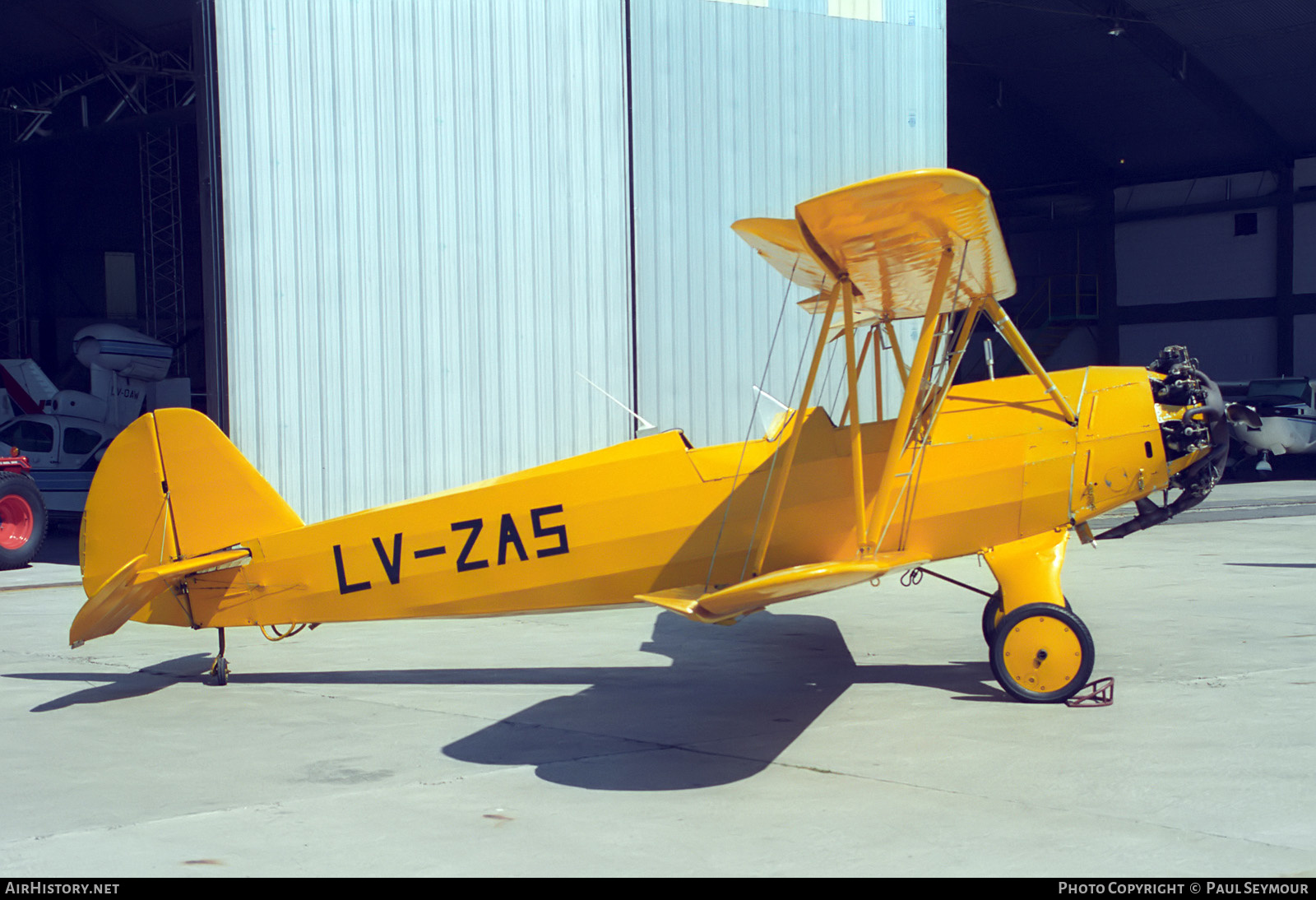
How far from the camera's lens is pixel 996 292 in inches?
271

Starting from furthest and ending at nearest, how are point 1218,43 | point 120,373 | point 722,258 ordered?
1. point 1218,43
2. point 120,373
3. point 722,258

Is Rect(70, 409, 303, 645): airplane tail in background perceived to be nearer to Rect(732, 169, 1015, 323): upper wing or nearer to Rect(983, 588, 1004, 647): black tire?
Rect(732, 169, 1015, 323): upper wing

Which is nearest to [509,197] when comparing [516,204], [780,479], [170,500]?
[516,204]

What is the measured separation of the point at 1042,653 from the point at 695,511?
2096mm

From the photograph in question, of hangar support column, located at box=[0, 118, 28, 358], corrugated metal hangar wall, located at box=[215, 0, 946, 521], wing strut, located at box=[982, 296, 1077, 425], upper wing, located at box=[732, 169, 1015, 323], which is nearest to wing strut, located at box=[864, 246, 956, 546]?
upper wing, located at box=[732, 169, 1015, 323]

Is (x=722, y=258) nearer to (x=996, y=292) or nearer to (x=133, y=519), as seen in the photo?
(x=996, y=292)

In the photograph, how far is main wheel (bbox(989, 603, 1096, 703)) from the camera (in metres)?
6.52

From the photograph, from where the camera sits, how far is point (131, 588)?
6.76 meters

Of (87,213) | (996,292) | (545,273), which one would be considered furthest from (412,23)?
(87,213)

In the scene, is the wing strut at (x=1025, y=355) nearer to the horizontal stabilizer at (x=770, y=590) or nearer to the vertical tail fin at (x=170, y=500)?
the horizontal stabilizer at (x=770, y=590)

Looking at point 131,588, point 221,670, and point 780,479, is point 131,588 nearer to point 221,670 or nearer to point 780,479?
point 221,670

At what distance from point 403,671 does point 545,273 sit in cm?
574

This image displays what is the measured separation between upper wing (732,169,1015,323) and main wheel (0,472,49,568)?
11690 mm

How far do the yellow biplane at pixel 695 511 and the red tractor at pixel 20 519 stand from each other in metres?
8.81
